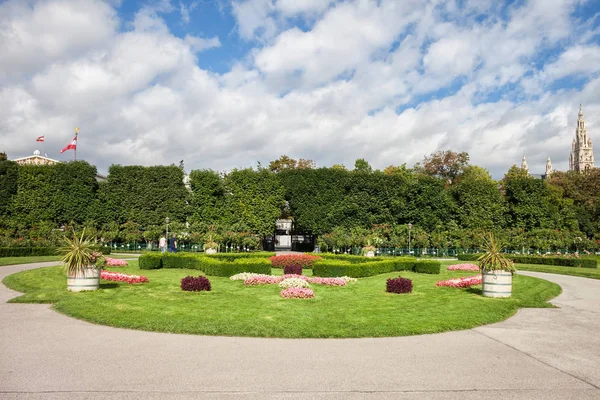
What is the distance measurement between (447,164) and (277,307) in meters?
50.1

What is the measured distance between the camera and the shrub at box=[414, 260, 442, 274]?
21.0 meters

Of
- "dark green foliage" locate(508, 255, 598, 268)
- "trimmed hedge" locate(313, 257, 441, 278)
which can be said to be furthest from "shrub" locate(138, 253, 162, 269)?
"dark green foliage" locate(508, 255, 598, 268)

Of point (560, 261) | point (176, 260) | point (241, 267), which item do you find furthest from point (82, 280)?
point (560, 261)

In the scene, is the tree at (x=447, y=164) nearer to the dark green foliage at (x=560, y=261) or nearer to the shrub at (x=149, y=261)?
the dark green foliage at (x=560, y=261)

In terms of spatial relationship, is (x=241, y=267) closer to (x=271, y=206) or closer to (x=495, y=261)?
(x=495, y=261)

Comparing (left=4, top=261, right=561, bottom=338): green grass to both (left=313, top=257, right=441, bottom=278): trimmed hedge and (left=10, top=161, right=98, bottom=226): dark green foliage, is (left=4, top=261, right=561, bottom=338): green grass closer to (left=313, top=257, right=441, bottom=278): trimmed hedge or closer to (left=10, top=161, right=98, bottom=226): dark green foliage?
(left=313, top=257, right=441, bottom=278): trimmed hedge

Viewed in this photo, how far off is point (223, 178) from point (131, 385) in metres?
35.8

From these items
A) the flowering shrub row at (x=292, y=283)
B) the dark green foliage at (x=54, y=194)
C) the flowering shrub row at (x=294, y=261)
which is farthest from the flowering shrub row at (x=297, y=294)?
the dark green foliage at (x=54, y=194)

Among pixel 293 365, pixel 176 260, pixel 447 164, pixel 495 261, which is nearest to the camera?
pixel 293 365

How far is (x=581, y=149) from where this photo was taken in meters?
136

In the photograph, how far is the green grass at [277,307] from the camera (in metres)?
8.69

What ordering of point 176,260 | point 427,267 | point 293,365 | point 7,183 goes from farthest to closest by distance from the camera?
point 7,183 → point 176,260 → point 427,267 → point 293,365

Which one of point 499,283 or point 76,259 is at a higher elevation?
point 76,259

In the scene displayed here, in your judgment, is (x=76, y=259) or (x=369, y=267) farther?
(x=369, y=267)
